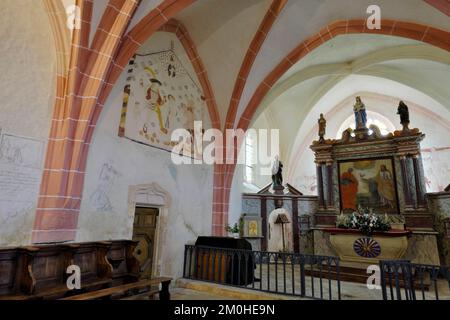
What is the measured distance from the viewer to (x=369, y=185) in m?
8.75

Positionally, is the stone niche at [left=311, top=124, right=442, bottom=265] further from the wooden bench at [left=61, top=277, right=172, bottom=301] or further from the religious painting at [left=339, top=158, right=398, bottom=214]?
the wooden bench at [left=61, top=277, right=172, bottom=301]

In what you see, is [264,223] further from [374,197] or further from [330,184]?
[374,197]

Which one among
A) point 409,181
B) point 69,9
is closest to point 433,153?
point 409,181

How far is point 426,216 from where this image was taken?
7.66 m

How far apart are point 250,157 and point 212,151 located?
3851 mm

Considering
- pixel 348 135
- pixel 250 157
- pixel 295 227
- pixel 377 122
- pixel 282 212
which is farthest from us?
pixel 377 122

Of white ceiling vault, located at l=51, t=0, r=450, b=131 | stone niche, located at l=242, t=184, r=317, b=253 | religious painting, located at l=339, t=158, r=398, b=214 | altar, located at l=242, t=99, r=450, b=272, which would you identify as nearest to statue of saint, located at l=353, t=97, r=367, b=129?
altar, located at l=242, t=99, r=450, b=272

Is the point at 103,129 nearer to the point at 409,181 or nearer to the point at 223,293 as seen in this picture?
the point at 223,293

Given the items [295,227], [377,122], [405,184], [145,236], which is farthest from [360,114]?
[145,236]

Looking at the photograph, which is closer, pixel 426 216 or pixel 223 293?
pixel 223 293

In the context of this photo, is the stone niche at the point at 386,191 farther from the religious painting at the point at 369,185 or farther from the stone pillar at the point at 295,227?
the stone pillar at the point at 295,227

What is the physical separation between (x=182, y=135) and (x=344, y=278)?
5538 millimetres

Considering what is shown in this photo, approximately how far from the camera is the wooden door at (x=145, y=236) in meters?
5.78

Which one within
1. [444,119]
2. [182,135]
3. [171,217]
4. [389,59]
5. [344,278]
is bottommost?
[344,278]
